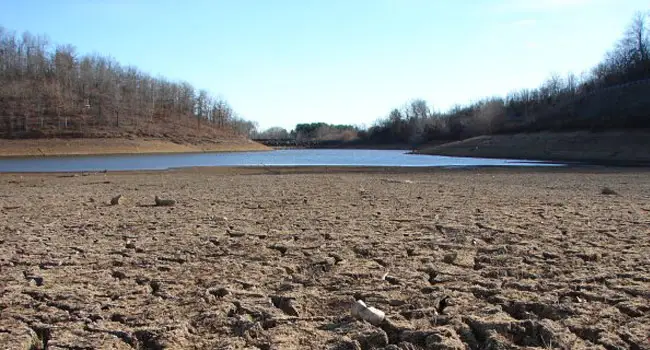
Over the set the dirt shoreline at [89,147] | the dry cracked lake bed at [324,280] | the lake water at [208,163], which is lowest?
the lake water at [208,163]

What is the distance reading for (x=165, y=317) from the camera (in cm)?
439

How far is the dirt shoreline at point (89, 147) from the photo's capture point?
272 ft

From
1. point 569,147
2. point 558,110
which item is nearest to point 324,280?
point 569,147

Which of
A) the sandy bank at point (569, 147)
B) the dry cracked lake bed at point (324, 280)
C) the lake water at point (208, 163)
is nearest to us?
the dry cracked lake bed at point (324, 280)

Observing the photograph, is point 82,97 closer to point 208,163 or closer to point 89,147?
point 89,147

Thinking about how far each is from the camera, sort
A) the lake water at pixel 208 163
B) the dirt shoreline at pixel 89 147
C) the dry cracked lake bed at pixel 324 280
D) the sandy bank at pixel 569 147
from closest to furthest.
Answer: the dry cracked lake bed at pixel 324 280
the lake water at pixel 208 163
the sandy bank at pixel 569 147
the dirt shoreline at pixel 89 147

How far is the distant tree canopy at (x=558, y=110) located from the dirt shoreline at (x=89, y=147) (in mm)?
51767

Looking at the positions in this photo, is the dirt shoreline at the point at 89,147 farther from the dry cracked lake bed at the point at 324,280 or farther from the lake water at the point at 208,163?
the dry cracked lake bed at the point at 324,280

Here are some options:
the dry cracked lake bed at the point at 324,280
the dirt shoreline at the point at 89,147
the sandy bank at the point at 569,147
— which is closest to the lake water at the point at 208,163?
the sandy bank at the point at 569,147

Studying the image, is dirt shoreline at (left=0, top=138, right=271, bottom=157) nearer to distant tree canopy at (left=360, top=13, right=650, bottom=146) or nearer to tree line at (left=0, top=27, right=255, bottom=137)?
tree line at (left=0, top=27, right=255, bottom=137)

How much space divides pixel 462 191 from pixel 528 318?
476 inches

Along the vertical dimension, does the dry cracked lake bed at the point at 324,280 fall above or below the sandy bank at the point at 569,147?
below

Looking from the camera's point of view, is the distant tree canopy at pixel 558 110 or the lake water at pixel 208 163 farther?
the distant tree canopy at pixel 558 110

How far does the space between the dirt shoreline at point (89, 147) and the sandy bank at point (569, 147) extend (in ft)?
169
